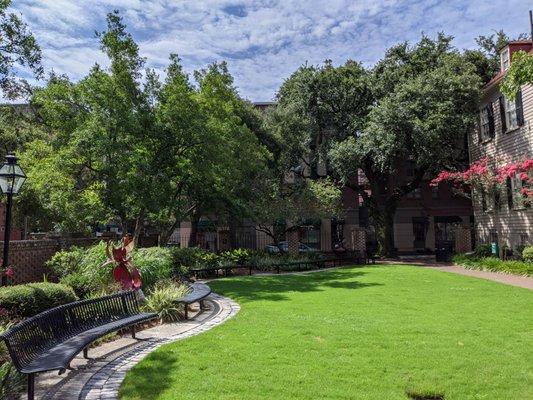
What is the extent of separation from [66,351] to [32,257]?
9.95 metres

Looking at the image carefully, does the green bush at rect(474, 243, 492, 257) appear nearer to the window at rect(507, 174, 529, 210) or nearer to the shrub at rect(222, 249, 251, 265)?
the window at rect(507, 174, 529, 210)

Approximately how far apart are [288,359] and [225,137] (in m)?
14.6

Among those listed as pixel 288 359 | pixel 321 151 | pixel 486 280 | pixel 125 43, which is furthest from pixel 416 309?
pixel 321 151

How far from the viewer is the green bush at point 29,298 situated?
895cm

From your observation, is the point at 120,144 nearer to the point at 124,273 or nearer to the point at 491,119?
the point at 124,273

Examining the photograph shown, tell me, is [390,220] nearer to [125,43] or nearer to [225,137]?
[225,137]

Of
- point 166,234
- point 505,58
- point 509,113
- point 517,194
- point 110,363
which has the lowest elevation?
point 110,363

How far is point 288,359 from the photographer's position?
21.2ft

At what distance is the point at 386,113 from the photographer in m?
26.5

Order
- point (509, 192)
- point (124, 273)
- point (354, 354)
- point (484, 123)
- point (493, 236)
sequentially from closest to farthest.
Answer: point (354, 354) < point (124, 273) < point (509, 192) < point (484, 123) < point (493, 236)

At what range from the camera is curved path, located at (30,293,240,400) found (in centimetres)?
546

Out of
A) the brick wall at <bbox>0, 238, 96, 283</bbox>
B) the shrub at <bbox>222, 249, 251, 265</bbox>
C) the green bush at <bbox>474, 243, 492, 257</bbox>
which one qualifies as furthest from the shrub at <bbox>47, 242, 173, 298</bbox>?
the green bush at <bbox>474, 243, 492, 257</bbox>

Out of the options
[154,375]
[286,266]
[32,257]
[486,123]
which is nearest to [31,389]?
[154,375]

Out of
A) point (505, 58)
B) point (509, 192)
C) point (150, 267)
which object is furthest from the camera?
point (509, 192)
